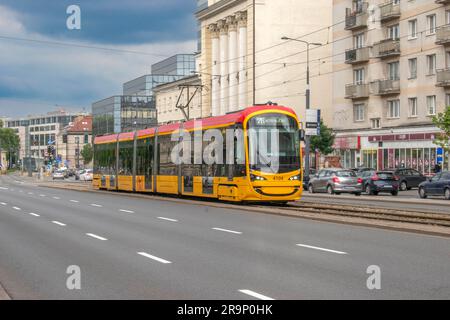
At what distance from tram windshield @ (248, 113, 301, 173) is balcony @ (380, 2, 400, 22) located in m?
30.7

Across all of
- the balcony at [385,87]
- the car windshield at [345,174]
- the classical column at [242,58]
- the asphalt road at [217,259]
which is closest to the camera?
the asphalt road at [217,259]

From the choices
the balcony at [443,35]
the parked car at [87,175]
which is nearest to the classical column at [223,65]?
the parked car at [87,175]

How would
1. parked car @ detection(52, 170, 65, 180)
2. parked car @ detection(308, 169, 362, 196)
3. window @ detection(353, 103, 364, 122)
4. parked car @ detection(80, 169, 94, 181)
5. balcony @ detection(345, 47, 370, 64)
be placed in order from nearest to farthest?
parked car @ detection(308, 169, 362, 196), balcony @ detection(345, 47, 370, 64), window @ detection(353, 103, 364, 122), parked car @ detection(80, 169, 94, 181), parked car @ detection(52, 170, 65, 180)

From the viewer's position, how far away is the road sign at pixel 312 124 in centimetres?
4846

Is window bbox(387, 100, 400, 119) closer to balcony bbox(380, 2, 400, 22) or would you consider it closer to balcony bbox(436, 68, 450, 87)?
balcony bbox(436, 68, 450, 87)

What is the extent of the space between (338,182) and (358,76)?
21.6 m

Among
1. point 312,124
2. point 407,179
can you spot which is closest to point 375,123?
point 407,179

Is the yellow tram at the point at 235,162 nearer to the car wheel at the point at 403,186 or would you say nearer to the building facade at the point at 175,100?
the car wheel at the point at 403,186

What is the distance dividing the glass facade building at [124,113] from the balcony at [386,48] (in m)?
63.9

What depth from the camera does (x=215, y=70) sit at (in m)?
86.4

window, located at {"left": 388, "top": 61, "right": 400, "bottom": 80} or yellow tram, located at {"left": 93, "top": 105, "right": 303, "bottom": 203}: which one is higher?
window, located at {"left": 388, "top": 61, "right": 400, "bottom": 80}

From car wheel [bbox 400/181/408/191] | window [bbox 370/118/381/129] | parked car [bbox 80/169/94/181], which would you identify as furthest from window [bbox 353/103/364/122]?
parked car [bbox 80/169/94/181]

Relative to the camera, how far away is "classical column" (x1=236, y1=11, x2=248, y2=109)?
7831 centimetres

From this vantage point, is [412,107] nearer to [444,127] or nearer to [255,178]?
[444,127]
